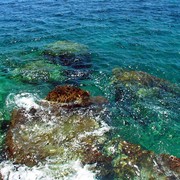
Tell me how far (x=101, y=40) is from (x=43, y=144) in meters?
14.0

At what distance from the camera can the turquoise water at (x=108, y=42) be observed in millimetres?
15855

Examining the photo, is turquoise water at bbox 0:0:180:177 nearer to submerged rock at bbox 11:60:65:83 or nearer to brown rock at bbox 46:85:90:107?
submerged rock at bbox 11:60:65:83

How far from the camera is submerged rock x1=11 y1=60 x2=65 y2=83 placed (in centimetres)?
1966

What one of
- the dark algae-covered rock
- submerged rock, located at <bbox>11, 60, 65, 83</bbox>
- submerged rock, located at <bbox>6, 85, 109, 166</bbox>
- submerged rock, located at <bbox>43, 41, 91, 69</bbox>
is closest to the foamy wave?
submerged rock, located at <bbox>6, 85, 109, 166</bbox>

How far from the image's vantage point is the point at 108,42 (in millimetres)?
25281

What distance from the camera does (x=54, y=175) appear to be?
1250cm

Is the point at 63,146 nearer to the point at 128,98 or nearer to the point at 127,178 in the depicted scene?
the point at 127,178

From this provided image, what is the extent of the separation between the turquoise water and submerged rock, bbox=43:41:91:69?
0.73 meters

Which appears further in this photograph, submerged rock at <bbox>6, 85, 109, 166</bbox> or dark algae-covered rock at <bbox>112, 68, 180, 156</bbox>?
dark algae-covered rock at <bbox>112, 68, 180, 156</bbox>

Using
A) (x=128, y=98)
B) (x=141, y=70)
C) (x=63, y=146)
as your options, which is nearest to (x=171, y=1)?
(x=141, y=70)

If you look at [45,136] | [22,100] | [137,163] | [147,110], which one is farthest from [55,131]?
[147,110]

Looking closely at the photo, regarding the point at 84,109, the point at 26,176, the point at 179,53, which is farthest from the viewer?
the point at 179,53

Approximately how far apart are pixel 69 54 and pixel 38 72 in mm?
3601

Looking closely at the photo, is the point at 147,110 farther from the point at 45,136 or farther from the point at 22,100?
the point at 22,100
